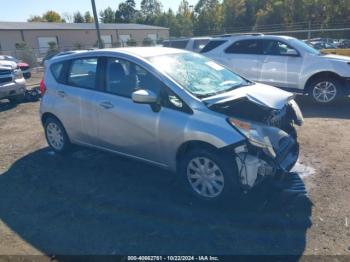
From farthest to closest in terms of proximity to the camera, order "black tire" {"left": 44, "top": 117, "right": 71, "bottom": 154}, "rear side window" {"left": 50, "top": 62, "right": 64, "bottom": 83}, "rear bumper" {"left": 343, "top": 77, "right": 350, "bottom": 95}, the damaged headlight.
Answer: "rear bumper" {"left": 343, "top": 77, "right": 350, "bottom": 95} < "black tire" {"left": 44, "top": 117, "right": 71, "bottom": 154} < "rear side window" {"left": 50, "top": 62, "right": 64, "bottom": 83} < the damaged headlight

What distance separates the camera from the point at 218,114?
3.77 metres

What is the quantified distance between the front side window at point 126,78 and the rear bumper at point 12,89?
607 cm

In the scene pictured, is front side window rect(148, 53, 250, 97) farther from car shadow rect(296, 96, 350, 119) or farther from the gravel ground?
car shadow rect(296, 96, 350, 119)

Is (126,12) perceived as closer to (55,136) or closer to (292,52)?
(292,52)

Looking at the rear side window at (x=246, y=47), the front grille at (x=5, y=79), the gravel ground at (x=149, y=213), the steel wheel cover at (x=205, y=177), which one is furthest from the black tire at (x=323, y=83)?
the front grille at (x=5, y=79)

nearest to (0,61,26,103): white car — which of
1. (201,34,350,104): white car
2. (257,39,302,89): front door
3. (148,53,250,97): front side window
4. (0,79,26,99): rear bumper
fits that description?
(0,79,26,99): rear bumper

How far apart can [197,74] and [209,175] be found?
1376mm

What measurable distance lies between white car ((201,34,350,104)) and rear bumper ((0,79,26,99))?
5.48 m

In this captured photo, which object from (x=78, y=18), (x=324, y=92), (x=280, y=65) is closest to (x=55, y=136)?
(x=280, y=65)

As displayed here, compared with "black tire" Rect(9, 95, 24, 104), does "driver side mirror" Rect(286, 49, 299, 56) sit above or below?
above

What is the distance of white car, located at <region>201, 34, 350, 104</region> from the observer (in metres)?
8.09

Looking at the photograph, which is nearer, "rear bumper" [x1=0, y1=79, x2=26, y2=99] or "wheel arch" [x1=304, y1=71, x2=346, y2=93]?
"wheel arch" [x1=304, y1=71, x2=346, y2=93]

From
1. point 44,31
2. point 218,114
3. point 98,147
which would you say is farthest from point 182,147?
point 44,31

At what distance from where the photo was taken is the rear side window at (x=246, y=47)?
908 cm
